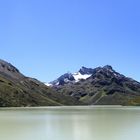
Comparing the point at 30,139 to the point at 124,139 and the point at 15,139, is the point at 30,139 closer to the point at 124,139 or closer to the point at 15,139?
the point at 15,139

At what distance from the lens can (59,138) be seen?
34.2m

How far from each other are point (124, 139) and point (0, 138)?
1105 cm

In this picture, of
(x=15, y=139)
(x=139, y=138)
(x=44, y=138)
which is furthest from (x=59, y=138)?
(x=139, y=138)

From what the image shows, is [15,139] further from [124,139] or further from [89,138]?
[124,139]

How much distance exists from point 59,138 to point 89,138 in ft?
8.92

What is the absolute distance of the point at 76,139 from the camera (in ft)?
109

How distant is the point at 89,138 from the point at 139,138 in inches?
178

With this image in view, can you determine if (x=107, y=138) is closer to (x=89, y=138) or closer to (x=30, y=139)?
(x=89, y=138)

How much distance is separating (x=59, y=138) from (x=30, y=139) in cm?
271

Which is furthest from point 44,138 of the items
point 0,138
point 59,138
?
point 0,138

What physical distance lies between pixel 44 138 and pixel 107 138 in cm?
569

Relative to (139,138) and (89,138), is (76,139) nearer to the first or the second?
(89,138)

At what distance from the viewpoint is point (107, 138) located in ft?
111

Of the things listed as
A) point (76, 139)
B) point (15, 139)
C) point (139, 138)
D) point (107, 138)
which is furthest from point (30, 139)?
point (139, 138)
